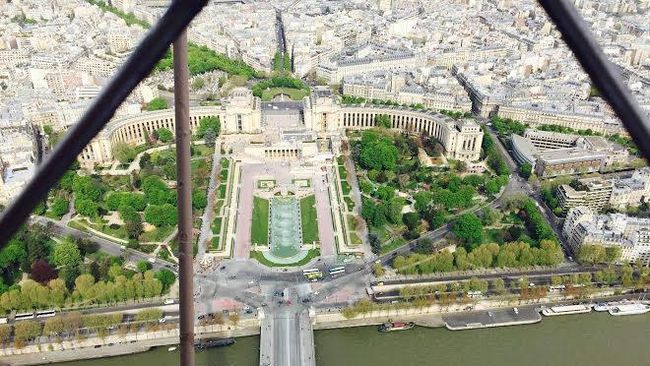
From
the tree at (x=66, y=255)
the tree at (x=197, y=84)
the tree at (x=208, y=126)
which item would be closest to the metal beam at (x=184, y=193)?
the tree at (x=66, y=255)

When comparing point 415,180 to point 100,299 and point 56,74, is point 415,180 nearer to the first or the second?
point 100,299

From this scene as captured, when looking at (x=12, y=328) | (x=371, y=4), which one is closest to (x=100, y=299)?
(x=12, y=328)

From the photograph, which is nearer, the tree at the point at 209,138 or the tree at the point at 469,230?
the tree at the point at 469,230

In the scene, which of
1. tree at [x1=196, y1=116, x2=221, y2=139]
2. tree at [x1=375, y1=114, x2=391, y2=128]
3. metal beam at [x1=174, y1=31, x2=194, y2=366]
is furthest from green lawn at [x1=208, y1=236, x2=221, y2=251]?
metal beam at [x1=174, y1=31, x2=194, y2=366]

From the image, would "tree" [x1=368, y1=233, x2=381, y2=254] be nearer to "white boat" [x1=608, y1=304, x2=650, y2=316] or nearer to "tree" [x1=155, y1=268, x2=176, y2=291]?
"tree" [x1=155, y1=268, x2=176, y2=291]

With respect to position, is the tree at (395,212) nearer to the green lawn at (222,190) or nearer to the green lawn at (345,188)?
the green lawn at (345,188)

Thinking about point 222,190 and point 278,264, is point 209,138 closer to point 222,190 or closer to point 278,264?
point 222,190

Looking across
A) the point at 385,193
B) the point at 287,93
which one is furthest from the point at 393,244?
→ the point at 287,93
